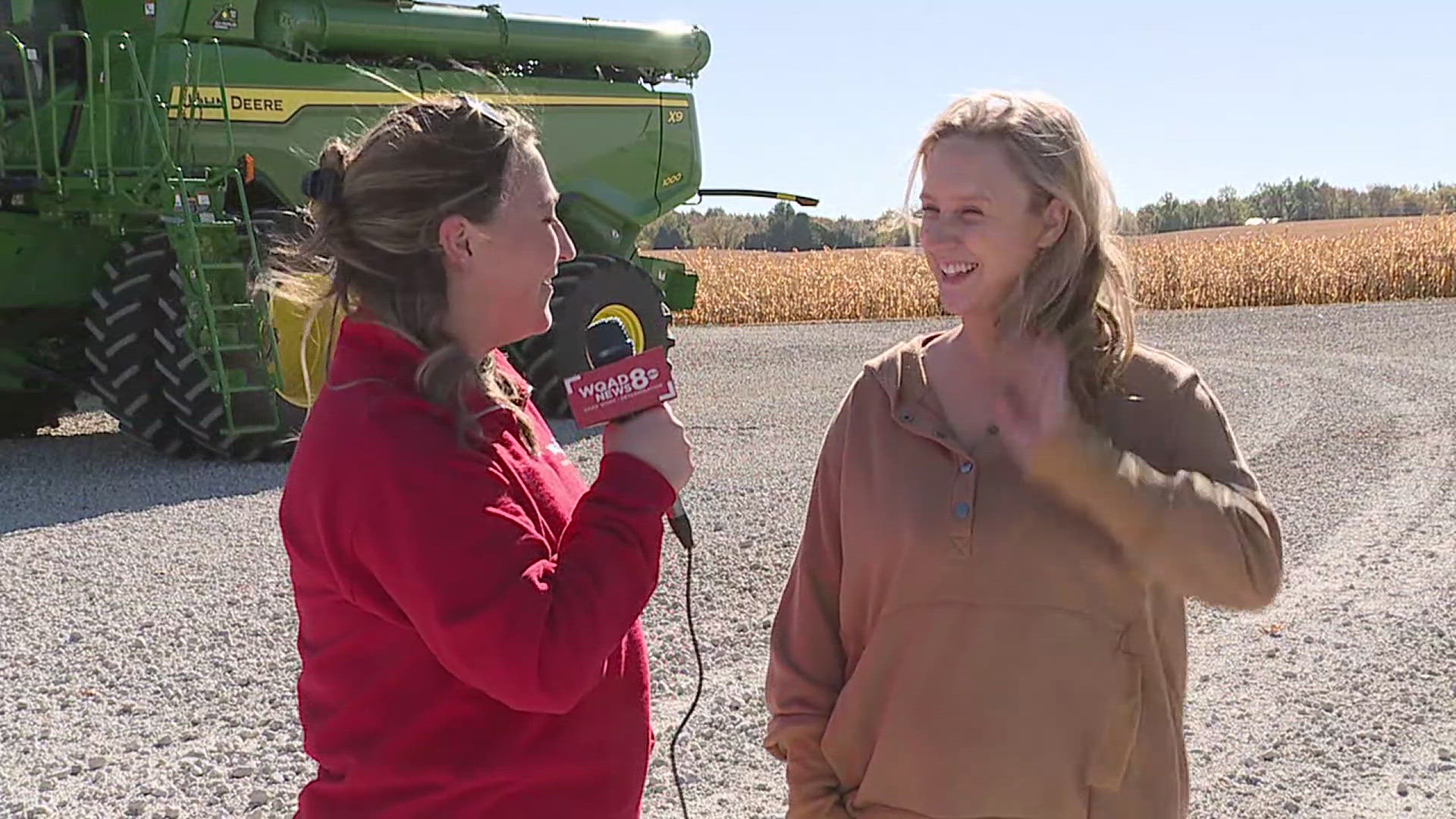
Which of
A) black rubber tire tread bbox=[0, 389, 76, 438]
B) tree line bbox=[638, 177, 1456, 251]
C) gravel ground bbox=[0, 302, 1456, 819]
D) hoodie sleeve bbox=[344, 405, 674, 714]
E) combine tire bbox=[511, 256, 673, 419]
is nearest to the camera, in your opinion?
hoodie sleeve bbox=[344, 405, 674, 714]

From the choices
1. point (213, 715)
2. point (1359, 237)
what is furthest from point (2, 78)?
point (1359, 237)

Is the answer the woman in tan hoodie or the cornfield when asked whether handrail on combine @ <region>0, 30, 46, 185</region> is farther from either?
the cornfield

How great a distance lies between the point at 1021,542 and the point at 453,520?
2.57 ft

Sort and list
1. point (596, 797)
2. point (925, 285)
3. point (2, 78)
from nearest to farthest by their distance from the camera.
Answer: point (596, 797), point (2, 78), point (925, 285)

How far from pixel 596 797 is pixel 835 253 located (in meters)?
26.4

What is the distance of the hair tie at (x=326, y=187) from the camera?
1.90 metres

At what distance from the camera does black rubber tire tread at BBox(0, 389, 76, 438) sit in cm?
1062

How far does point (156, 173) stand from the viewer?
8.32 meters

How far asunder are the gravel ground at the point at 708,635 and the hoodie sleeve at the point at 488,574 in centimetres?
246

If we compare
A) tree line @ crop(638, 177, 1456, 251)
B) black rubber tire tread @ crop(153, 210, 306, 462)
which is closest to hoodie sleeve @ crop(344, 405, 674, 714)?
black rubber tire tread @ crop(153, 210, 306, 462)

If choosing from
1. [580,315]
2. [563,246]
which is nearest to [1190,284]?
[580,315]

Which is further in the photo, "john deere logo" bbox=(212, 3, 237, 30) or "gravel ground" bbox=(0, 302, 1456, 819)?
"john deere logo" bbox=(212, 3, 237, 30)

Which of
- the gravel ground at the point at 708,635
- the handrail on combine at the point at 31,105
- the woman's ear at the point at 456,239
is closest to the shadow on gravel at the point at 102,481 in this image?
the gravel ground at the point at 708,635

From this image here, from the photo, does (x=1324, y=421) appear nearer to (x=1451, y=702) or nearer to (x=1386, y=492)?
(x=1386, y=492)
